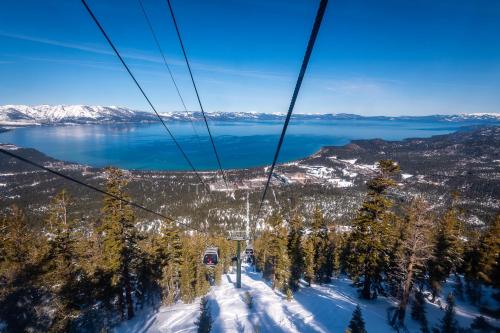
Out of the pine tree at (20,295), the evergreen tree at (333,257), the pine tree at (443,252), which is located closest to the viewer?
the pine tree at (20,295)

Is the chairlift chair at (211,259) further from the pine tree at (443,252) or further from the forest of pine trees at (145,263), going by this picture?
the pine tree at (443,252)

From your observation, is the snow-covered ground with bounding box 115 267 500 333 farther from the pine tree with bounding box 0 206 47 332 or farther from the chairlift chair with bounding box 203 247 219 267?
the pine tree with bounding box 0 206 47 332

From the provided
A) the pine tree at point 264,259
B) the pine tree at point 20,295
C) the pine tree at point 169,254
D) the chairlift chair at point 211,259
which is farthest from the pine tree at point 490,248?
the pine tree at point 20,295

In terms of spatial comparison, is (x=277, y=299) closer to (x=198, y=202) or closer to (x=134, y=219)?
(x=134, y=219)

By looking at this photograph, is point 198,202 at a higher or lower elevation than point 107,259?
lower

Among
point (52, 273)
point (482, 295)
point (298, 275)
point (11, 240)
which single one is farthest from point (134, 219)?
point (482, 295)
